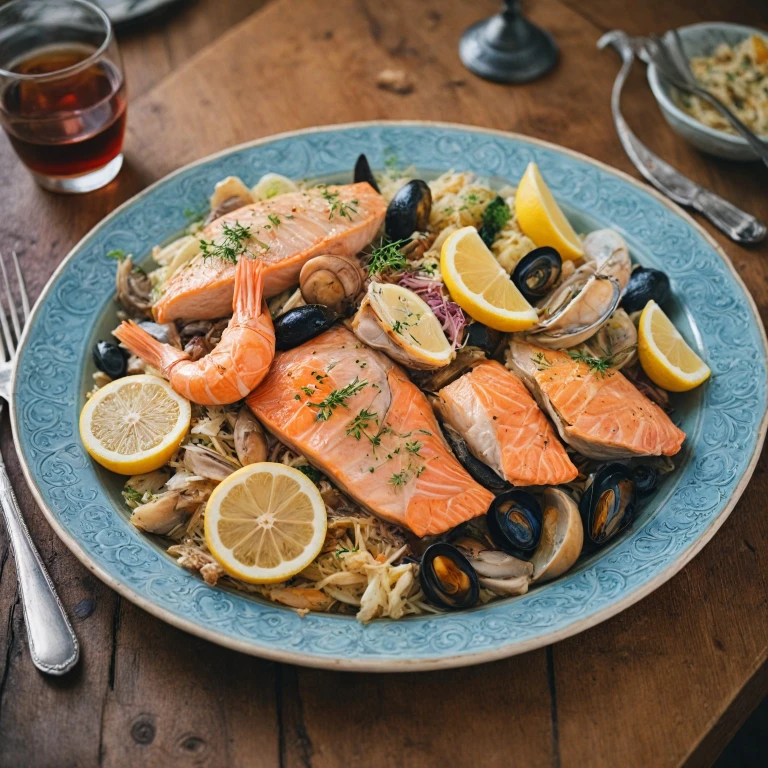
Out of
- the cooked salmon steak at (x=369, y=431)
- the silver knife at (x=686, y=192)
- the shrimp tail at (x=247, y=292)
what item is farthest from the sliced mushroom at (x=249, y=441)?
the silver knife at (x=686, y=192)

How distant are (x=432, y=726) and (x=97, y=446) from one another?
176 cm

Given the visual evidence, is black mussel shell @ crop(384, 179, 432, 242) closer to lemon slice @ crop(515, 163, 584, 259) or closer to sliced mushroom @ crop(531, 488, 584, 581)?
lemon slice @ crop(515, 163, 584, 259)

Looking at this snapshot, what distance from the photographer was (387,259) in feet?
12.6

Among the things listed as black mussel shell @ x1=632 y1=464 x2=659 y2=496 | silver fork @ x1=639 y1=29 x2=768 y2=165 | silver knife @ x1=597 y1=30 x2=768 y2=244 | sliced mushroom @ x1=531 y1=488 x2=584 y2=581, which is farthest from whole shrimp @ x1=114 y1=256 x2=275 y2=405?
silver fork @ x1=639 y1=29 x2=768 y2=165

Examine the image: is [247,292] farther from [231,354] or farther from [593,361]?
[593,361]

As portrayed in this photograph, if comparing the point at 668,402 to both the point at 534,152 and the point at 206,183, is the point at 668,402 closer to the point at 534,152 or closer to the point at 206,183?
the point at 534,152

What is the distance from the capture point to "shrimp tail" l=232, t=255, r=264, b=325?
3.56 m

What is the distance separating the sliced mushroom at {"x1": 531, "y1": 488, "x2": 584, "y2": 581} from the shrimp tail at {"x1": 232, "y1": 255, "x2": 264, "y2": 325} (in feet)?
4.94

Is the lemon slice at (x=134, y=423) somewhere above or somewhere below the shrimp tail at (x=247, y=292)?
below

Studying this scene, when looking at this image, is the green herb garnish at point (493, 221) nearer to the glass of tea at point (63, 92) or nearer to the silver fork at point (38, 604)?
the glass of tea at point (63, 92)

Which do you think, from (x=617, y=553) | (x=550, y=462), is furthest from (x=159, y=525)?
(x=617, y=553)

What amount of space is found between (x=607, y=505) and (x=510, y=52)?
3443 mm

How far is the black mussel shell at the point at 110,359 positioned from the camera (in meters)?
3.76

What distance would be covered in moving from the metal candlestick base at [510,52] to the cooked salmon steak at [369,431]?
275 cm
